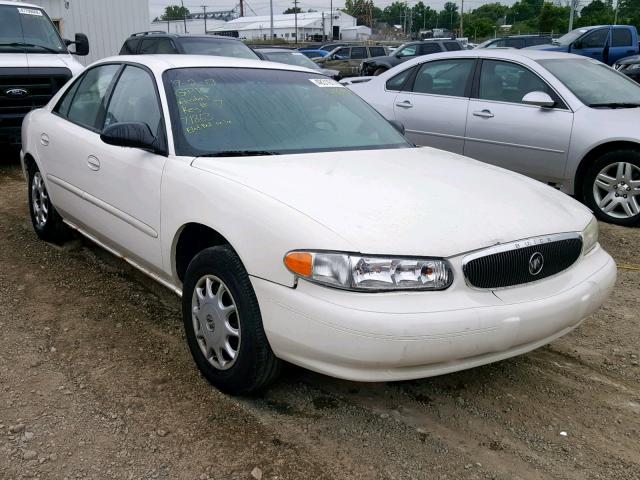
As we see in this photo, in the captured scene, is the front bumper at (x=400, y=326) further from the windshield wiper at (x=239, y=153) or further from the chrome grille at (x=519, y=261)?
the windshield wiper at (x=239, y=153)

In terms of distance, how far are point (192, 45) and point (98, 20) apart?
7088 mm

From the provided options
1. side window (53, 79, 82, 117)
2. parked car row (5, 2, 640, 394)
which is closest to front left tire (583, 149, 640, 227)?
parked car row (5, 2, 640, 394)

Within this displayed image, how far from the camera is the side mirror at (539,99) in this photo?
5.98 m

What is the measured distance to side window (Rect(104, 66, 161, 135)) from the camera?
3.65m

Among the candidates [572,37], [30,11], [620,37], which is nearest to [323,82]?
[30,11]

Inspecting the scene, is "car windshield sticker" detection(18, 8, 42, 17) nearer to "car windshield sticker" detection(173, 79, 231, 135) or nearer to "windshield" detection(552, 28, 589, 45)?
"car windshield sticker" detection(173, 79, 231, 135)

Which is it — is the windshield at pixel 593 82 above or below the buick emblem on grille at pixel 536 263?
above

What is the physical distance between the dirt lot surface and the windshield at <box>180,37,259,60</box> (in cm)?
703

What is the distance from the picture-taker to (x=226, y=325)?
292 cm

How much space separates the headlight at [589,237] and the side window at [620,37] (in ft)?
56.7

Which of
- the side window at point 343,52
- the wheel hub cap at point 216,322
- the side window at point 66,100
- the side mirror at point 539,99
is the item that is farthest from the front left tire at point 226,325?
the side window at point 343,52

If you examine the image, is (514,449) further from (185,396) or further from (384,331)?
(185,396)

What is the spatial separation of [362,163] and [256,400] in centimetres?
131

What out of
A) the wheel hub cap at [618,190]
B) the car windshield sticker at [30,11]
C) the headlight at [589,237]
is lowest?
the wheel hub cap at [618,190]
